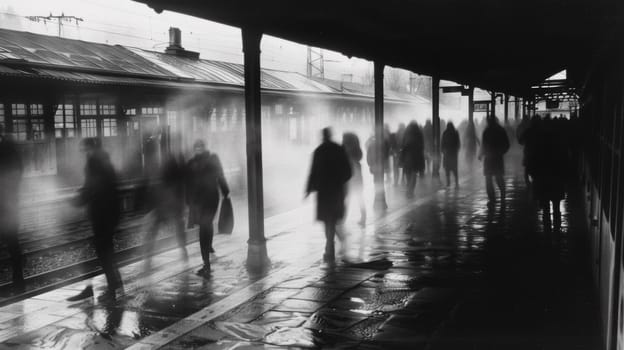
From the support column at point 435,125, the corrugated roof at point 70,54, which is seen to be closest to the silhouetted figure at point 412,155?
the support column at point 435,125

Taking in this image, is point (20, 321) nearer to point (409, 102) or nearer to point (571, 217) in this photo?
point (571, 217)

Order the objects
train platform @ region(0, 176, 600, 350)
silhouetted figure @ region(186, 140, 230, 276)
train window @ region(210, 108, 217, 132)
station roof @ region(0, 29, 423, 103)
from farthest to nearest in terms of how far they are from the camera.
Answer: train window @ region(210, 108, 217, 132), station roof @ region(0, 29, 423, 103), silhouetted figure @ region(186, 140, 230, 276), train platform @ region(0, 176, 600, 350)

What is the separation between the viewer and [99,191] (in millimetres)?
6711

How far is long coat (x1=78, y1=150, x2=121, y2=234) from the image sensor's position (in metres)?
6.71

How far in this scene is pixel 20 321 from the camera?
19.1ft

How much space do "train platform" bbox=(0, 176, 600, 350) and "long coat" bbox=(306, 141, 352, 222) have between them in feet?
2.24

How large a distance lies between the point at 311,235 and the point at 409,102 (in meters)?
31.6

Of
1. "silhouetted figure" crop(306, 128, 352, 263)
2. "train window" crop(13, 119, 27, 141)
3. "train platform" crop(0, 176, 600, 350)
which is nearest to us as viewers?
"train platform" crop(0, 176, 600, 350)

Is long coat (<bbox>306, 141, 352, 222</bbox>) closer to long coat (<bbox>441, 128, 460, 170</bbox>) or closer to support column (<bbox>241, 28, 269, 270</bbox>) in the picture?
support column (<bbox>241, 28, 269, 270</bbox>)

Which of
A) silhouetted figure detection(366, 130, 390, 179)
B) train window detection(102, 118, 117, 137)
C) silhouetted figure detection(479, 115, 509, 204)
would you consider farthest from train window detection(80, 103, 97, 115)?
silhouetted figure detection(479, 115, 509, 204)

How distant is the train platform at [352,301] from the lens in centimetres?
514

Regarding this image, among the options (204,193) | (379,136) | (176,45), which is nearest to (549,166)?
(379,136)

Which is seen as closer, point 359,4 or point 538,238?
point 359,4

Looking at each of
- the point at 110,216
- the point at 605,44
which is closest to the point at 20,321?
the point at 110,216
